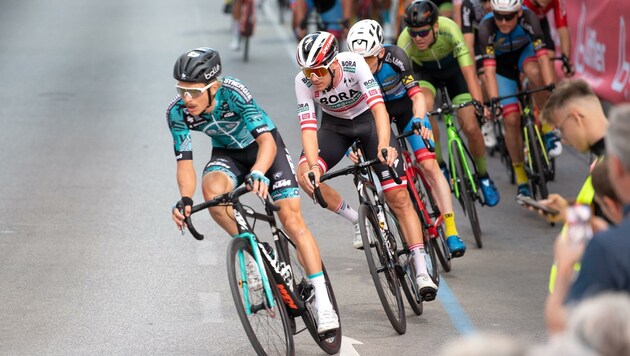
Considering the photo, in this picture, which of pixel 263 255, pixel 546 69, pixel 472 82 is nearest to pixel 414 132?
pixel 472 82

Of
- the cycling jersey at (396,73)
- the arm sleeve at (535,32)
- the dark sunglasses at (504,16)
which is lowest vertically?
the arm sleeve at (535,32)

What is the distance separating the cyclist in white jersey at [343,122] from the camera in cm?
790

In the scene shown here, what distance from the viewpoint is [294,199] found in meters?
7.51

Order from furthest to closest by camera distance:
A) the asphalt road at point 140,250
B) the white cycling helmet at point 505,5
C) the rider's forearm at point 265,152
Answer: the white cycling helmet at point 505,5 < the asphalt road at point 140,250 < the rider's forearm at point 265,152

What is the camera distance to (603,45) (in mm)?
13305

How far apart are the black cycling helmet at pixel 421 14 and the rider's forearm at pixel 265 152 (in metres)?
3.31

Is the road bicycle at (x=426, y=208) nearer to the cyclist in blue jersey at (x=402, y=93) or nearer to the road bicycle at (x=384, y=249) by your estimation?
the cyclist in blue jersey at (x=402, y=93)

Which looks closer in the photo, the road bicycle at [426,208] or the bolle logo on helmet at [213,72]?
the bolle logo on helmet at [213,72]

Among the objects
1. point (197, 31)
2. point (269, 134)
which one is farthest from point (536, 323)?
point (197, 31)

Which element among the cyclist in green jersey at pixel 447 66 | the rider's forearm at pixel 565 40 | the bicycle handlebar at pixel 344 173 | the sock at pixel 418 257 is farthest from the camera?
the rider's forearm at pixel 565 40

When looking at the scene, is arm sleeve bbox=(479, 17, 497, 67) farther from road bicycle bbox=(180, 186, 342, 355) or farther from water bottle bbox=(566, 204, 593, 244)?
water bottle bbox=(566, 204, 593, 244)

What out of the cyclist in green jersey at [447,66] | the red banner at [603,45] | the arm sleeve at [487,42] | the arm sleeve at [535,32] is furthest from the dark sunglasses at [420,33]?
the red banner at [603,45]

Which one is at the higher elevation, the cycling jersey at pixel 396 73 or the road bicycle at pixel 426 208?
the cycling jersey at pixel 396 73

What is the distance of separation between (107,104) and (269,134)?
1142 centimetres
